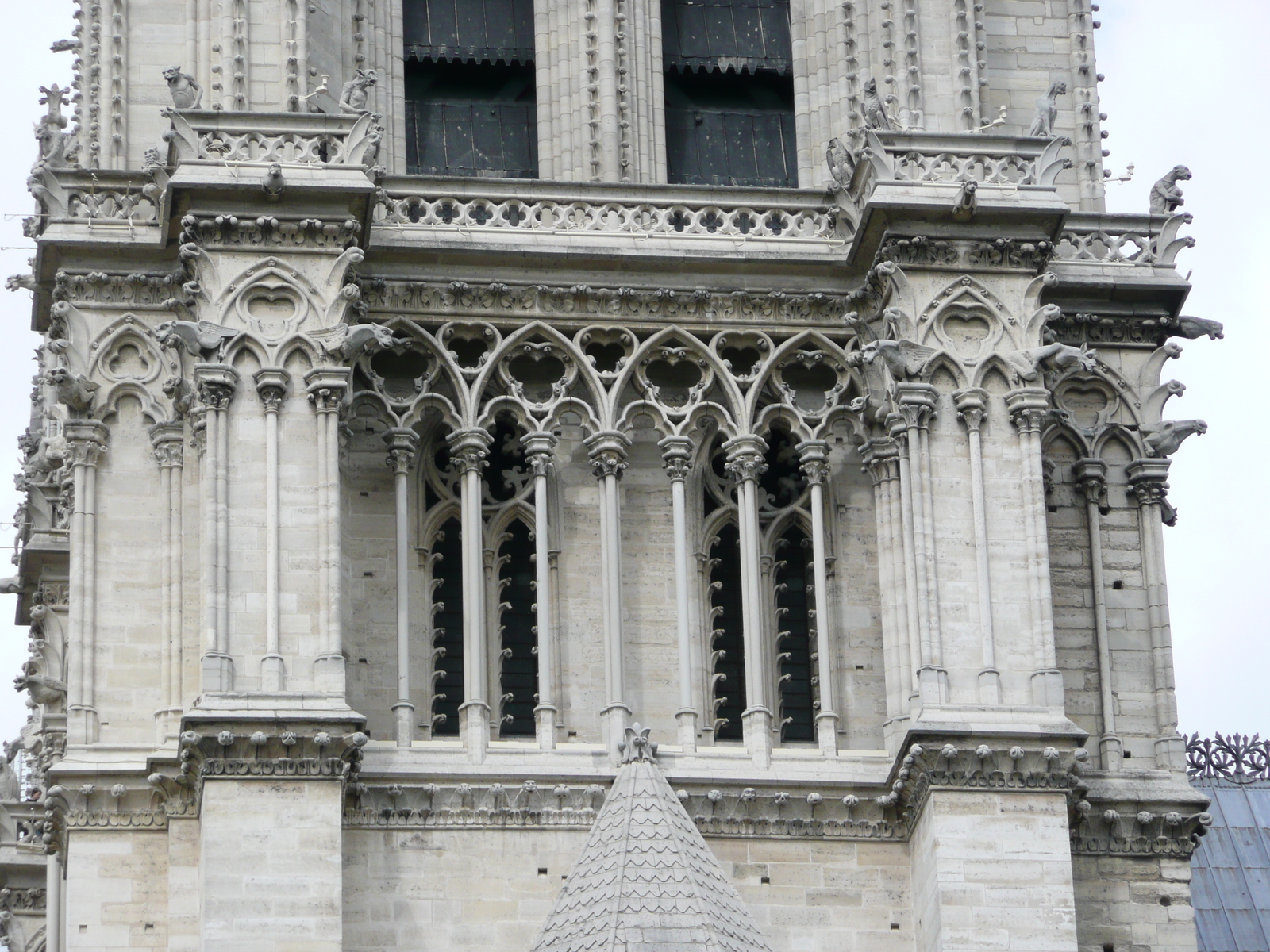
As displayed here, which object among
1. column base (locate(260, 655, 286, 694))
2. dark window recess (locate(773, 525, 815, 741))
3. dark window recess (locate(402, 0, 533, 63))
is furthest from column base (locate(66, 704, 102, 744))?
dark window recess (locate(402, 0, 533, 63))

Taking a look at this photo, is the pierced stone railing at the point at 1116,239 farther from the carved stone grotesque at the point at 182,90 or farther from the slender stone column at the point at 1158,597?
the carved stone grotesque at the point at 182,90

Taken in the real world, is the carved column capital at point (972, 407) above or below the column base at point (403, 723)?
above

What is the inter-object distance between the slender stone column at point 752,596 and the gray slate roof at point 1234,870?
9.68m

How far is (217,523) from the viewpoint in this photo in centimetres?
3975

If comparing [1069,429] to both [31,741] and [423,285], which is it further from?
[31,741]

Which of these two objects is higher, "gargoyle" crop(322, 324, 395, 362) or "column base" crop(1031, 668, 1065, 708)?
"gargoyle" crop(322, 324, 395, 362)

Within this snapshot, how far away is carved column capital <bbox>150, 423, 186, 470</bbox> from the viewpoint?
40938 mm

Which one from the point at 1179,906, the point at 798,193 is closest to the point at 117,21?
the point at 798,193

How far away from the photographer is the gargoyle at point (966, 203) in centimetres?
4156

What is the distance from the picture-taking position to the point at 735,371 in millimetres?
42531

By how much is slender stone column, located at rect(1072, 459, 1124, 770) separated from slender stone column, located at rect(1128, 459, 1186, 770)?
36cm

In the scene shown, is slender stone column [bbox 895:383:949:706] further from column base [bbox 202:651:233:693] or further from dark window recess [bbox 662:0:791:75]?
column base [bbox 202:651:233:693]

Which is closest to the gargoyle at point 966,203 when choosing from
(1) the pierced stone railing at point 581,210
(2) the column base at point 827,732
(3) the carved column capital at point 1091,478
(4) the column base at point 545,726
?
(1) the pierced stone railing at point 581,210

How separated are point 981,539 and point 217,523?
6638 mm
